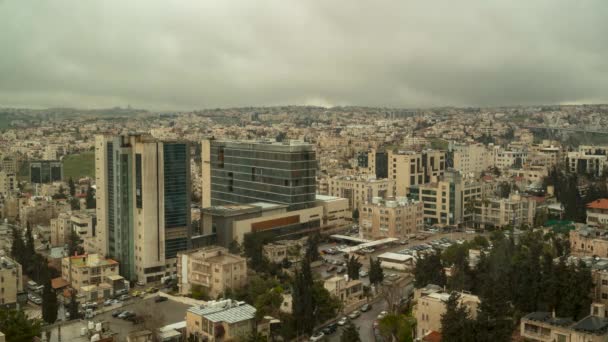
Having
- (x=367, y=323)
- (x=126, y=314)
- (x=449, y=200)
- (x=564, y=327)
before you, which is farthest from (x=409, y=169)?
(x=564, y=327)

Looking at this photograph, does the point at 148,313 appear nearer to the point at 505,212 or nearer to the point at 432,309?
the point at 432,309

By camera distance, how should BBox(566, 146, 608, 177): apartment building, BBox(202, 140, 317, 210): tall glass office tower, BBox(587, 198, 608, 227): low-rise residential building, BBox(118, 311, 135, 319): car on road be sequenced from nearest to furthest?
1. BBox(118, 311, 135, 319): car on road
2. BBox(587, 198, 608, 227): low-rise residential building
3. BBox(202, 140, 317, 210): tall glass office tower
4. BBox(566, 146, 608, 177): apartment building

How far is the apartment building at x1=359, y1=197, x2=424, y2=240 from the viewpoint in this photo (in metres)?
22.0

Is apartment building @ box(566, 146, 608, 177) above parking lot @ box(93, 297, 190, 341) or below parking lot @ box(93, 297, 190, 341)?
above

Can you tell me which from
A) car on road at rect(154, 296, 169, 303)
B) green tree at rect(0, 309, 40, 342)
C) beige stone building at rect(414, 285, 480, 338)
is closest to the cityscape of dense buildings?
beige stone building at rect(414, 285, 480, 338)

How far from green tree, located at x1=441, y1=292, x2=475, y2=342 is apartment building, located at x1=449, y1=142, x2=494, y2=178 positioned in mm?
25072

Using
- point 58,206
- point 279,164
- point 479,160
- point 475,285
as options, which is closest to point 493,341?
point 475,285

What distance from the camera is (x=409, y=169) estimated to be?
27.9 meters

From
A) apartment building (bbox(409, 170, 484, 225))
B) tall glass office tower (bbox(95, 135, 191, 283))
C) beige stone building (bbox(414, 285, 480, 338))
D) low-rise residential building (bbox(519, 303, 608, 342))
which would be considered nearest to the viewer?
low-rise residential building (bbox(519, 303, 608, 342))

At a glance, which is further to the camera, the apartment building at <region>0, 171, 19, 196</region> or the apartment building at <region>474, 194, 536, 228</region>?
the apartment building at <region>0, 171, 19, 196</region>

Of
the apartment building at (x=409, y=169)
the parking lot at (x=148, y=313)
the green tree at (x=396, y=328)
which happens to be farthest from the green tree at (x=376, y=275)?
the apartment building at (x=409, y=169)

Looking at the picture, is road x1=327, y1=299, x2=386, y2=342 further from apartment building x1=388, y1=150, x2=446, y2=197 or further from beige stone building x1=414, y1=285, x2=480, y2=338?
apartment building x1=388, y1=150, x2=446, y2=197

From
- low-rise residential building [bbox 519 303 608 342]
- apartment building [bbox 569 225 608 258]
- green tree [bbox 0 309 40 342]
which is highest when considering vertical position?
apartment building [bbox 569 225 608 258]

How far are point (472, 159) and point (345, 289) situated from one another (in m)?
23.1
